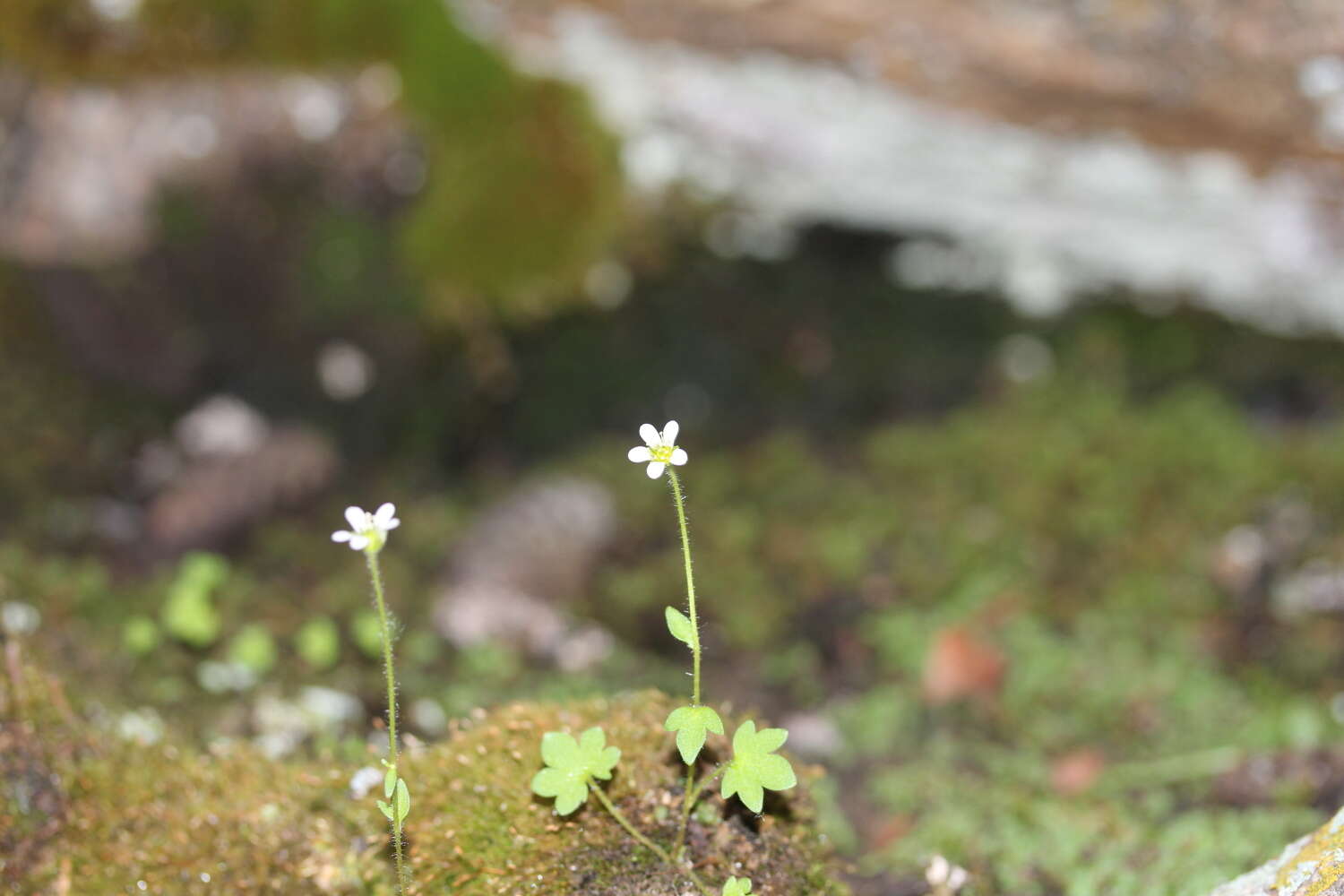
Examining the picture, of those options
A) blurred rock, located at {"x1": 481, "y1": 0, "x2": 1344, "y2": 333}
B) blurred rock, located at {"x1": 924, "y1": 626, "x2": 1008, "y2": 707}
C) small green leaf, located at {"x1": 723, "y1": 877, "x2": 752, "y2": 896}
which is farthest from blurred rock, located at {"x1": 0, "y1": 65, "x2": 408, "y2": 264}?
small green leaf, located at {"x1": 723, "y1": 877, "x2": 752, "y2": 896}

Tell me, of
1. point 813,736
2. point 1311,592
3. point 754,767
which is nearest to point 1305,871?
point 754,767

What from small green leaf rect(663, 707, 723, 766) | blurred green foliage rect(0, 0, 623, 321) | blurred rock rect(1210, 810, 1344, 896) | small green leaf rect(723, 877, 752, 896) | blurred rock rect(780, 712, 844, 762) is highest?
blurred green foliage rect(0, 0, 623, 321)

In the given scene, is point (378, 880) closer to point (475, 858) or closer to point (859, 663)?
point (475, 858)

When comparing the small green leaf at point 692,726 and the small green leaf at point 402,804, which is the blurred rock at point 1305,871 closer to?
the small green leaf at point 692,726

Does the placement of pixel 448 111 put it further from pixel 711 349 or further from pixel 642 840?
pixel 642 840

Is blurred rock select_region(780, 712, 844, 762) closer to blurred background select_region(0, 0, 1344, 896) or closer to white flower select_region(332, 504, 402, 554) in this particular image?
blurred background select_region(0, 0, 1344, 896)

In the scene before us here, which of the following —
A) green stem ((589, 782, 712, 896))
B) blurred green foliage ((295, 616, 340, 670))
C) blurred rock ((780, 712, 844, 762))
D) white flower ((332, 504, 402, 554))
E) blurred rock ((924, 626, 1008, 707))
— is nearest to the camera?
white flower ((332, 504, 402, 554))
